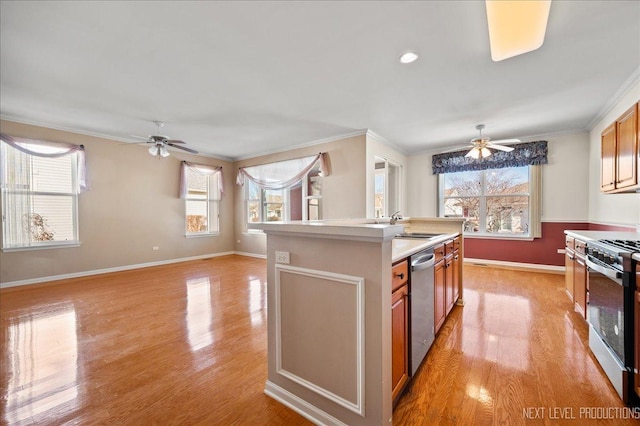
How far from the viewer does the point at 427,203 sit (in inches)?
247

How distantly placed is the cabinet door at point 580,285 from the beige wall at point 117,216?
6.93 meters

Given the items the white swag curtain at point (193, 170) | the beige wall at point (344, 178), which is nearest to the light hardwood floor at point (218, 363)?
the beige wall at point (344, 178)

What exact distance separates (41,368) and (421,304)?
2914 mm

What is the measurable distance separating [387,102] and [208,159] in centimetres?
500

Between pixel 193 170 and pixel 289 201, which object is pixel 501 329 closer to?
pixel 289 201

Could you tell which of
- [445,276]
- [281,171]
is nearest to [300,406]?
[445,276]

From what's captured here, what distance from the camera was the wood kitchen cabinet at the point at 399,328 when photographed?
150 cm

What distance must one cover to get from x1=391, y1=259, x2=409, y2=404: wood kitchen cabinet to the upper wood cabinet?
256 centimetres

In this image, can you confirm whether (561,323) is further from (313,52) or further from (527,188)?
(313,52)

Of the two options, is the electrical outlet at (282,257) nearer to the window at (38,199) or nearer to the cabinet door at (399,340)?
the cabinet door at (399,340)

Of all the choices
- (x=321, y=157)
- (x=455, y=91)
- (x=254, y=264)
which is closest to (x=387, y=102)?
(x=455, y=91)

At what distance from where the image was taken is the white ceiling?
2.04 m

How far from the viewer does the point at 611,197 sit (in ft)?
12.4

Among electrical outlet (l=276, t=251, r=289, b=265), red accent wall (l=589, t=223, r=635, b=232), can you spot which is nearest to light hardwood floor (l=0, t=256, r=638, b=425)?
electrical outlet (l=276, t=251, r=289, b=265)
